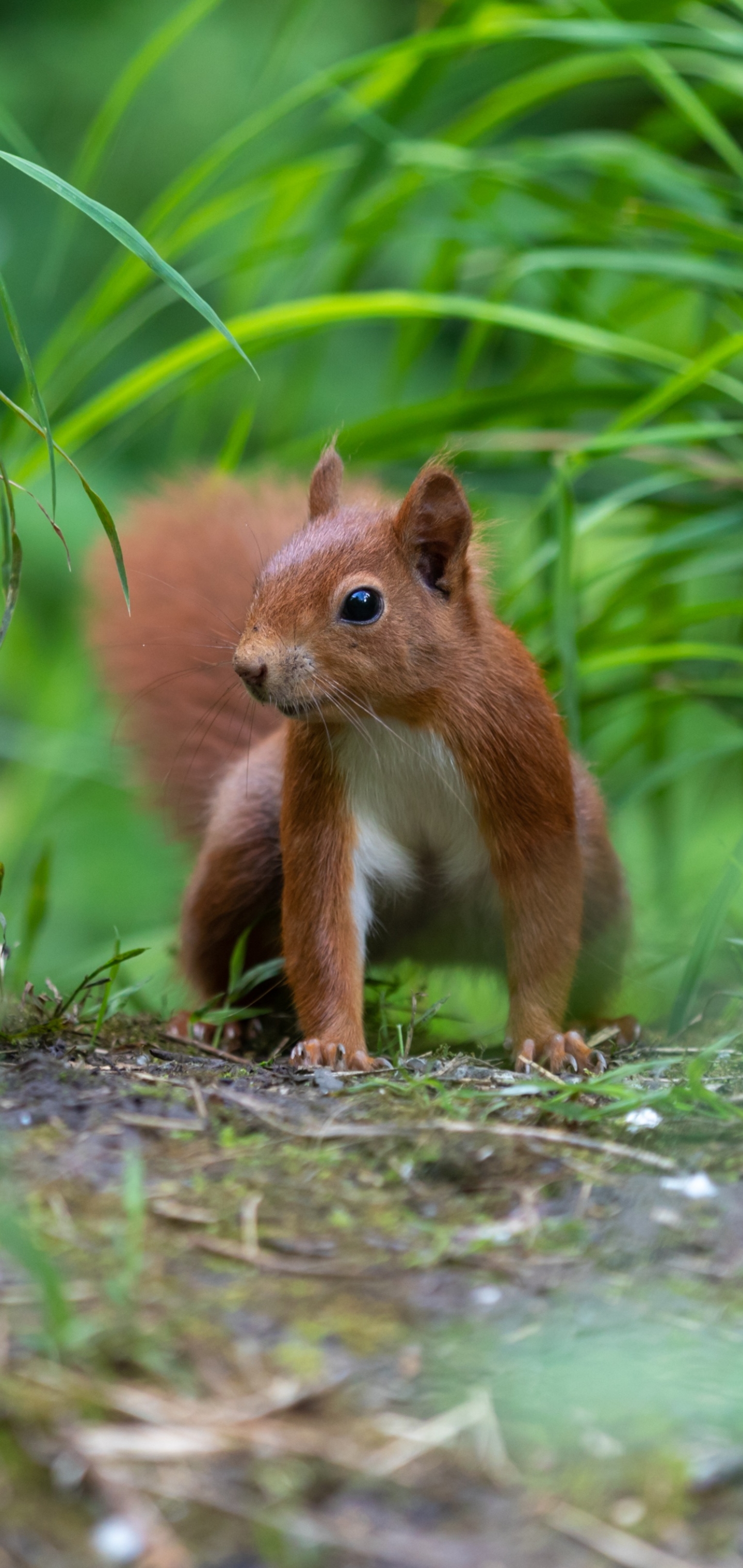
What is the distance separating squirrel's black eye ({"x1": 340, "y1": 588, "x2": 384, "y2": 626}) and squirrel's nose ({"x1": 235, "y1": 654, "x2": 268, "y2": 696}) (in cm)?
16

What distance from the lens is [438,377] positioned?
5.85m

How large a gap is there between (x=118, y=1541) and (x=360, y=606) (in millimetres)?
1359

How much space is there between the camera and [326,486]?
233 centimetres

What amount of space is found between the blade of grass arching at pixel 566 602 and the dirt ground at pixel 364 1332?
918 millimetres

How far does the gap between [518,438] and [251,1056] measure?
152 centimetres

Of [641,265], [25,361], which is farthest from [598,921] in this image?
[25,361]

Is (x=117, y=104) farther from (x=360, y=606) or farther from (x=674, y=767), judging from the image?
(x=674, y=767)

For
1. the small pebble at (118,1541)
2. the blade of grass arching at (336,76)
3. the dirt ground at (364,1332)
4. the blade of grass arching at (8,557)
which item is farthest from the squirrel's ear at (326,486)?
the small pebble at (118,1541)

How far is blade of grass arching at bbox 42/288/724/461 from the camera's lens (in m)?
2.73

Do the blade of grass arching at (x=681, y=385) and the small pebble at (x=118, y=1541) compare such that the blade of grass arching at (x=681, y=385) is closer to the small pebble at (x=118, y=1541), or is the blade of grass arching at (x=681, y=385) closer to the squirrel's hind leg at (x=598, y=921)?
Answer: the squirrel's hind leg at (x=598, y=921)

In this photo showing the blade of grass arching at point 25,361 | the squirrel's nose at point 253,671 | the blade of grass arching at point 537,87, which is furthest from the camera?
the blade of grass arching at point 537,87

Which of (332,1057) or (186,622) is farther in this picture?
(186,622)

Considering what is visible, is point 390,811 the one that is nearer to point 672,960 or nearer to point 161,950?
point 672,960

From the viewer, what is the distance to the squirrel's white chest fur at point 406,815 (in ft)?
7.09
